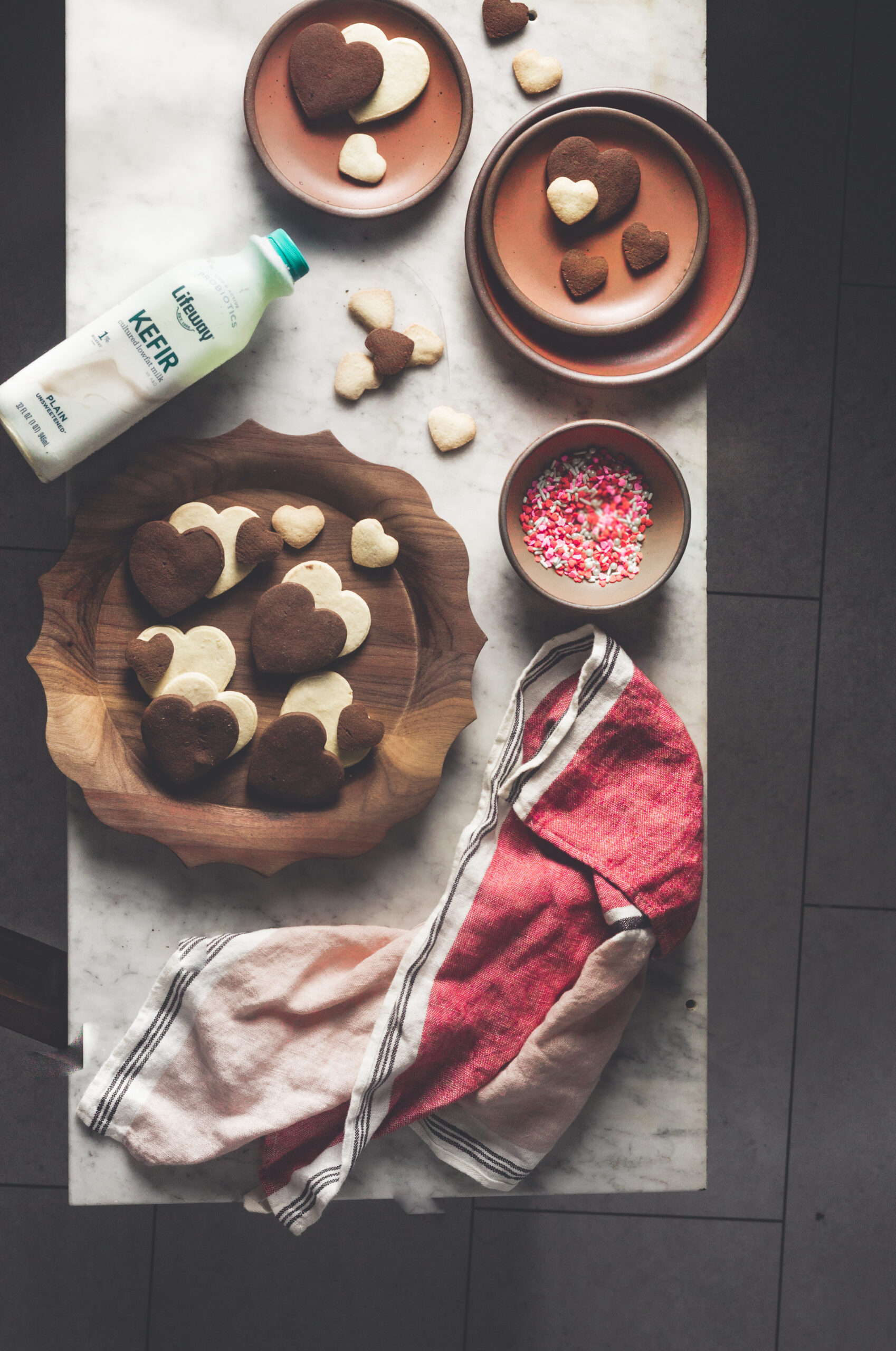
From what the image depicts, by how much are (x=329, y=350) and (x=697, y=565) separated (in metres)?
0.45

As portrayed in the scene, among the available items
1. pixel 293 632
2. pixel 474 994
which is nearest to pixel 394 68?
pixel 293 632

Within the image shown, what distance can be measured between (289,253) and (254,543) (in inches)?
11.0

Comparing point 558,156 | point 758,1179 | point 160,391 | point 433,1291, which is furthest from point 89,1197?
point 558,156

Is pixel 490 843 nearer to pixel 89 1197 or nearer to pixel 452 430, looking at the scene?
pixel 452 430

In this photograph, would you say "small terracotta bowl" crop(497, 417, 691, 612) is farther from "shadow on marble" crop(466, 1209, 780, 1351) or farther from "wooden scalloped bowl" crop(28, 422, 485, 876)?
"shadow on marble" crop(466, 1209, 780, 1351)

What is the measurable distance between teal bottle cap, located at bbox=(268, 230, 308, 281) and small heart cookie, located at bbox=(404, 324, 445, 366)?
126 millimetres

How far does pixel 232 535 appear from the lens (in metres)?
0.92

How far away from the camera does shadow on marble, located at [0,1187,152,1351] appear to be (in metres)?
1.37

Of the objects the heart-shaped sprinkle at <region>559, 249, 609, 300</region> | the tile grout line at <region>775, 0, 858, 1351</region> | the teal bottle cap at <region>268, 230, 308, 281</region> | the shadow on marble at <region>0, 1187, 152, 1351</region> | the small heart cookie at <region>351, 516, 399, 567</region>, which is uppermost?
the teal bottle cap at <region>268, 230, 308, 281</region>

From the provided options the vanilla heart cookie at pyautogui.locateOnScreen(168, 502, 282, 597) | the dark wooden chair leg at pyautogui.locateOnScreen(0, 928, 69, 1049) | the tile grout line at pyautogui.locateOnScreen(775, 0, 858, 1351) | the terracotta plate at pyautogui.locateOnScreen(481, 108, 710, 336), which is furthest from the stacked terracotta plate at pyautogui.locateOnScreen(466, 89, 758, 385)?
the dark wooden chair leg at pyautogui.locateOnScreen(0, 928, 69, 1049)

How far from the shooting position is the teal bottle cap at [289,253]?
0.87 metres

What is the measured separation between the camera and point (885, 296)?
4.58 ft

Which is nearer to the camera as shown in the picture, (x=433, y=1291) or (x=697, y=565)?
(x=697, y=565)

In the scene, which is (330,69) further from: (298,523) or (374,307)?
(298,523)
